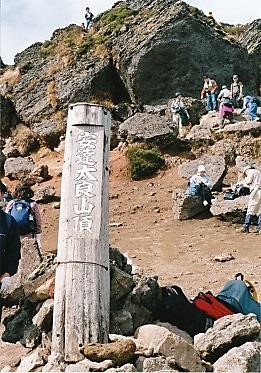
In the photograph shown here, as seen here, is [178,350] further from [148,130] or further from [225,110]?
[225,110]

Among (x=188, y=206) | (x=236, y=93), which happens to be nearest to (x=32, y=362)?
(x=188, y=206)

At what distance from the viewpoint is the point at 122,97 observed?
87.9 ft

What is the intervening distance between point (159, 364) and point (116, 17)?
25.4 m

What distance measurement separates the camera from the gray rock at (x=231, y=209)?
14.1 meters

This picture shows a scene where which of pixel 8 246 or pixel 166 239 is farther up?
pixel 8 246

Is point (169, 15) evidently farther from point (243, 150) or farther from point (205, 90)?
point (243, 150)

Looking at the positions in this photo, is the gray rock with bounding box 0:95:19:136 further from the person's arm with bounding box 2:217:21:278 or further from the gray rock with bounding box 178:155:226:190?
the person's arm with bounding box 2:217:21:278

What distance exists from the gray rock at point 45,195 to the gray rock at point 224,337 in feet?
42.1

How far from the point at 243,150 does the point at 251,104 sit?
219cm

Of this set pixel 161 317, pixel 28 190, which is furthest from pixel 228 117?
pixel 161 317

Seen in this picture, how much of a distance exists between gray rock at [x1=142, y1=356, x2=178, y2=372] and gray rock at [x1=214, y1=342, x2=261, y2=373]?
0.39 metres

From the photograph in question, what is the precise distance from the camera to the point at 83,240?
5852 mm

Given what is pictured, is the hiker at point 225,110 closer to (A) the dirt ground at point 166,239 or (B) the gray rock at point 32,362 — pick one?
(A) the dirt ground at point 166,239

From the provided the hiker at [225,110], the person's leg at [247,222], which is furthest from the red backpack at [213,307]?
the hiker at [225,110]
